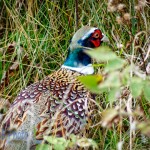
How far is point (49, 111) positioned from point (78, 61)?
74 centimetres

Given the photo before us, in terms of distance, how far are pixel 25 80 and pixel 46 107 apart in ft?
3.07

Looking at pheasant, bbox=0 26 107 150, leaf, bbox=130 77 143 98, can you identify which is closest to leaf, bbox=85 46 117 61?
leaf, bbox=130 77 143 98

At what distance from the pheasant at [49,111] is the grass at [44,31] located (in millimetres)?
428

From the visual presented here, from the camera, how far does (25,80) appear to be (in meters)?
4.42

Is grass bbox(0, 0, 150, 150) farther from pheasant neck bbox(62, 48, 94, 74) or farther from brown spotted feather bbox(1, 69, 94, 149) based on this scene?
brown spotted feather bbox(1, 69, 94, 149)

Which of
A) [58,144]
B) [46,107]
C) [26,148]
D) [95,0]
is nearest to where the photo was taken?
[58,144]

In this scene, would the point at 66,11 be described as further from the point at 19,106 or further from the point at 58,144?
the point at 58,144

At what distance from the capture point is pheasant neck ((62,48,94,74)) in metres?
4.10

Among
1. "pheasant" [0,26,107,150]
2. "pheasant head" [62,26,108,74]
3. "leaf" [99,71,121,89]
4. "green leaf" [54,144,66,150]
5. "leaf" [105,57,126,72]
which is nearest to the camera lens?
"leaf" [99,71,121,89]

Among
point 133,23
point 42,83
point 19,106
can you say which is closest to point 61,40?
point 133,23

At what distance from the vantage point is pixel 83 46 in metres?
4.09

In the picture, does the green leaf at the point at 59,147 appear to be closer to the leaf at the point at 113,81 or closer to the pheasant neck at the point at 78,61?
the leaf at the point at 113,81

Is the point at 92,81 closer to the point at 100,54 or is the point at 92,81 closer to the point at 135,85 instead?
the point at 100,54

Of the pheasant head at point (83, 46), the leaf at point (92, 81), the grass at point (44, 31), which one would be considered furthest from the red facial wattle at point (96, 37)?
the leaf at point (92, 81)
